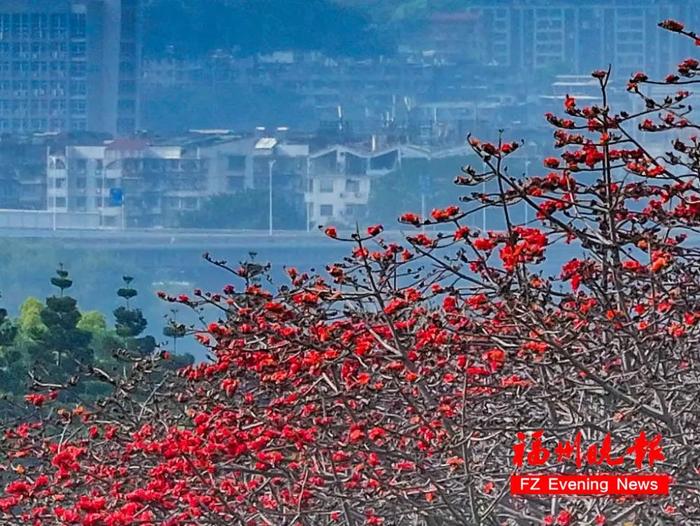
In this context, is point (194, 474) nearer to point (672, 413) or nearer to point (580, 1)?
point (672, 413)

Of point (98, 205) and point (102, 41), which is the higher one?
point (102, 41)

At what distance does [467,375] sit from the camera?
3127 millimetres

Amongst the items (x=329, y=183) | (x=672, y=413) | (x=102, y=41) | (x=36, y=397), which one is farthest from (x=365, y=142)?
(x=672, y=413)

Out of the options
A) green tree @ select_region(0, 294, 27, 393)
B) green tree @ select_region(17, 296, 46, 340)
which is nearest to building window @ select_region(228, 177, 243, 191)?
green tree @ select_region(17, 296, 46, 340)

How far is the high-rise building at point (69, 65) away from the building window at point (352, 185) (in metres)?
5.18

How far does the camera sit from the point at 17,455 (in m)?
3.83

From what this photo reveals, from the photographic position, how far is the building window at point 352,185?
1322 cm

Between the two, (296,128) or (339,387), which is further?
(296,128)

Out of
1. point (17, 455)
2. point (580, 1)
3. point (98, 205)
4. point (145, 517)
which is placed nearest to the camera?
point (145, 517)

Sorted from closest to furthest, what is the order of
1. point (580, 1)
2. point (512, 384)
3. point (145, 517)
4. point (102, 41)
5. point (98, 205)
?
point (512, 384) < point (145, 517) < point (98, 205) < point (580, 1) < point (102, 41)

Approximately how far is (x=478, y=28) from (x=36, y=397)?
50.5 ft

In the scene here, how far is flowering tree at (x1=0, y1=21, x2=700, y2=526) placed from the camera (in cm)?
281

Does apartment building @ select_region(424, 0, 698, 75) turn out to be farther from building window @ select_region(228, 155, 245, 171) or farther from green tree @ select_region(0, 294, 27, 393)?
green tree @ select_region(0, 294, 27, 393)

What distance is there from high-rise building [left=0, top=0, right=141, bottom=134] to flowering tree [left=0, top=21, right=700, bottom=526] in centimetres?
1561
